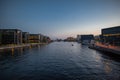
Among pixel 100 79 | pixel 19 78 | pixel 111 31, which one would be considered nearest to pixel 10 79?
pixel 19 78

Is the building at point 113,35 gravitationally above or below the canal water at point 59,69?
above

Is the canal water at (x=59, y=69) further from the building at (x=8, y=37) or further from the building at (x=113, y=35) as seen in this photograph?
the building at (x=8, y=37)

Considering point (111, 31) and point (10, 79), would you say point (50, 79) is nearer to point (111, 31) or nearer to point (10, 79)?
point (10, 79)

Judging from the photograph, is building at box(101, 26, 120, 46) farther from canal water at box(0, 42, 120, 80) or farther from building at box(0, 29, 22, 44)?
building at box(0, 29, 22, 44)

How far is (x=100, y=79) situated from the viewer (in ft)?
72.1

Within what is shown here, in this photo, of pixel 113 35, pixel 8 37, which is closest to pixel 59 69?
pixel 113 35

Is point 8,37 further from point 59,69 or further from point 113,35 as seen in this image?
point 59,69

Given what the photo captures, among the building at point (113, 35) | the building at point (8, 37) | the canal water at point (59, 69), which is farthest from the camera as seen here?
the building at point (8, 37)

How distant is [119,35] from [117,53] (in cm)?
5174

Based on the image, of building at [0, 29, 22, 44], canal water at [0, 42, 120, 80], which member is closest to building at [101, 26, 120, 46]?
canal water at [0, 42, 120, 80]

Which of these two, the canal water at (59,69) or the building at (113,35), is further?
the building at (113,35)

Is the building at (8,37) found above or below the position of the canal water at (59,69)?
above

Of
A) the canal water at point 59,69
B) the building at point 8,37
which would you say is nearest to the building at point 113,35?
the canal water at point 59,69

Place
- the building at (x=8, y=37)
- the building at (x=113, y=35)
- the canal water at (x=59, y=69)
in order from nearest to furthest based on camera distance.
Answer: the canal water at (x=59, y=69)
the building at (x=113, y=35)
the building at (x=8, y=37)
